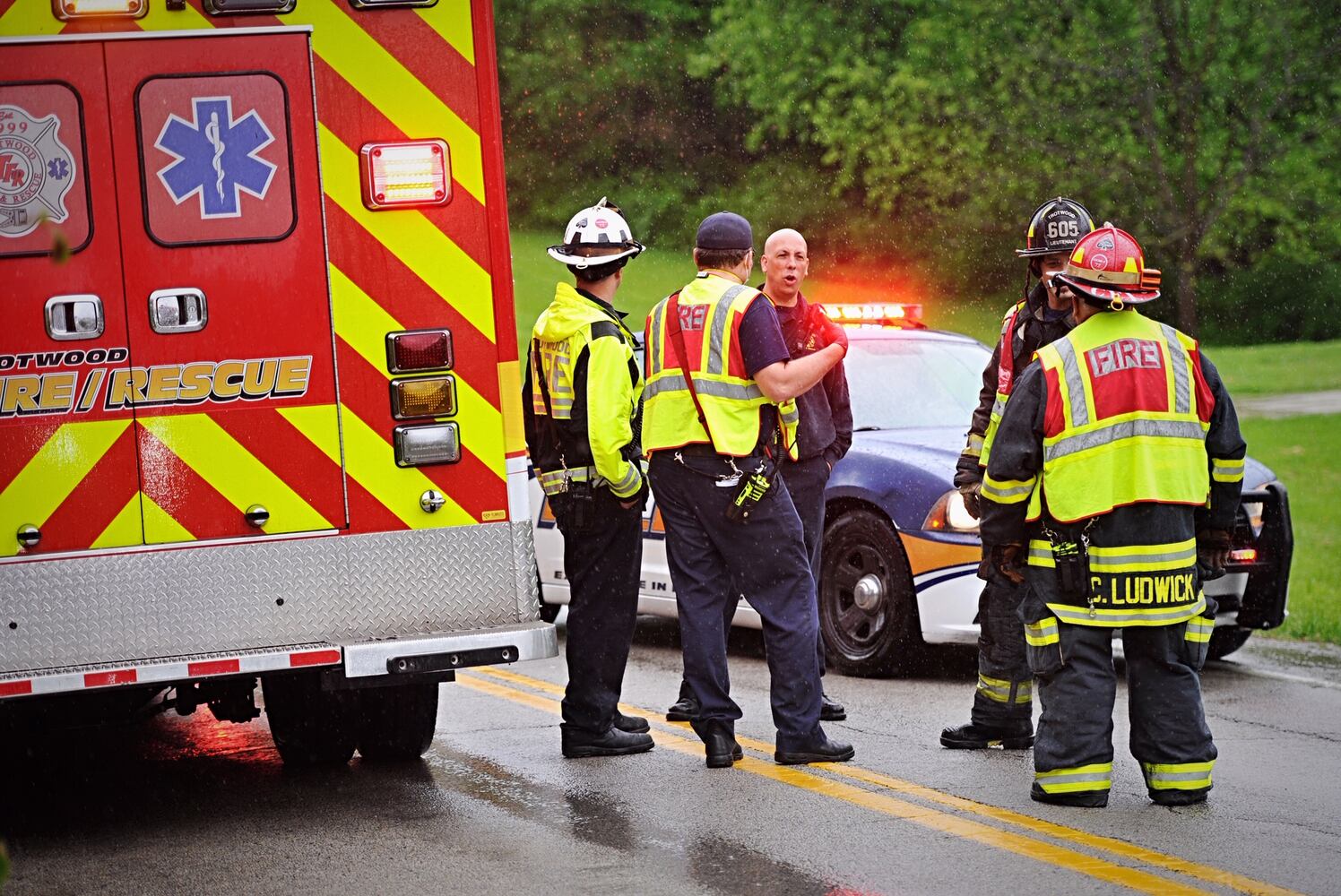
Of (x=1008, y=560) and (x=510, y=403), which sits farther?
(x=510, y=403)

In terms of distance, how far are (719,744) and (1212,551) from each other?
1864 mm

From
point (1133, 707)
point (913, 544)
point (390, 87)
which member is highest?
point (390, 87)

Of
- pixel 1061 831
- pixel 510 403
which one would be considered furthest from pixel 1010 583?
pixel 510 403

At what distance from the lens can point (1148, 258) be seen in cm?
2230

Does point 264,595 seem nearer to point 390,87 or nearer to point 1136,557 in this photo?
point 390,87

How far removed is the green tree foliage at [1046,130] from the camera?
16.3 meters

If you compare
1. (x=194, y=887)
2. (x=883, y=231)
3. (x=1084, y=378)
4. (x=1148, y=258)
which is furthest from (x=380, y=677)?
(x=883, y=231)

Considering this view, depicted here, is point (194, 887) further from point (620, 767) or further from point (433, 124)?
point (433, 124)

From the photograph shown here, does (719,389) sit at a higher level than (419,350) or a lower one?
lower

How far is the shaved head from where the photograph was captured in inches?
301

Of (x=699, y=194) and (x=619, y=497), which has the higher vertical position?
(x=699, y=194)

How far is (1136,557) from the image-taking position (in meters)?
5.75

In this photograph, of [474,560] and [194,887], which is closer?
[194,887]

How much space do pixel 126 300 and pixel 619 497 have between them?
1882 millimetres
